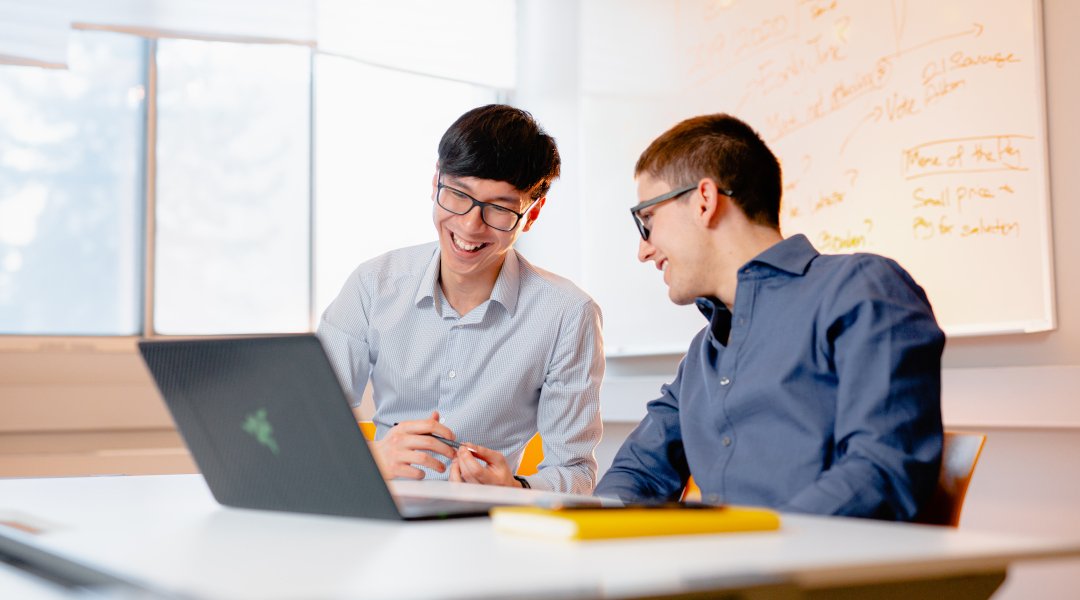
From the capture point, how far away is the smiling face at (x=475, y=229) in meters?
1.80

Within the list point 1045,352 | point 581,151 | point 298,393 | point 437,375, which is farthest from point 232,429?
point 581,151

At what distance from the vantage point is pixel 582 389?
1816 mm

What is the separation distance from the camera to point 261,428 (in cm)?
85

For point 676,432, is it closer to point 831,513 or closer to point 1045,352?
point 831,513

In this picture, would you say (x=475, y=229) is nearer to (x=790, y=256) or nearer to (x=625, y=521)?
(x=790, y=256)

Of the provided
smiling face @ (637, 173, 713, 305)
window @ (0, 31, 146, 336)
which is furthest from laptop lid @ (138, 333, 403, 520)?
window @ (0, 31, 146, 336)

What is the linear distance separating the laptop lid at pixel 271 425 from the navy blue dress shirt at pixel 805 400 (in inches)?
14.2

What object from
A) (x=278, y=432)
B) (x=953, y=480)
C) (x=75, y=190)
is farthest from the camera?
(x=75, y=190)

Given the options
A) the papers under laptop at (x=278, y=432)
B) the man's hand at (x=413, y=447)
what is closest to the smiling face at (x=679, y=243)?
the man's hand at (x=413, y=447)

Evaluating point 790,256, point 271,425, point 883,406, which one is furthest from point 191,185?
point 883,406

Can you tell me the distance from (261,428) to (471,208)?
1.00 meters

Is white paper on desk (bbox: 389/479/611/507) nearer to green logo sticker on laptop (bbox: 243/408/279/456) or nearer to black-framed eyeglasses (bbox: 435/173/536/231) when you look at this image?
green logo sticker on laptop (bbox: 243/408/279/456)

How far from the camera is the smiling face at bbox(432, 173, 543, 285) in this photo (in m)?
1.80

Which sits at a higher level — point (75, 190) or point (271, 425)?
point (75, 190)
